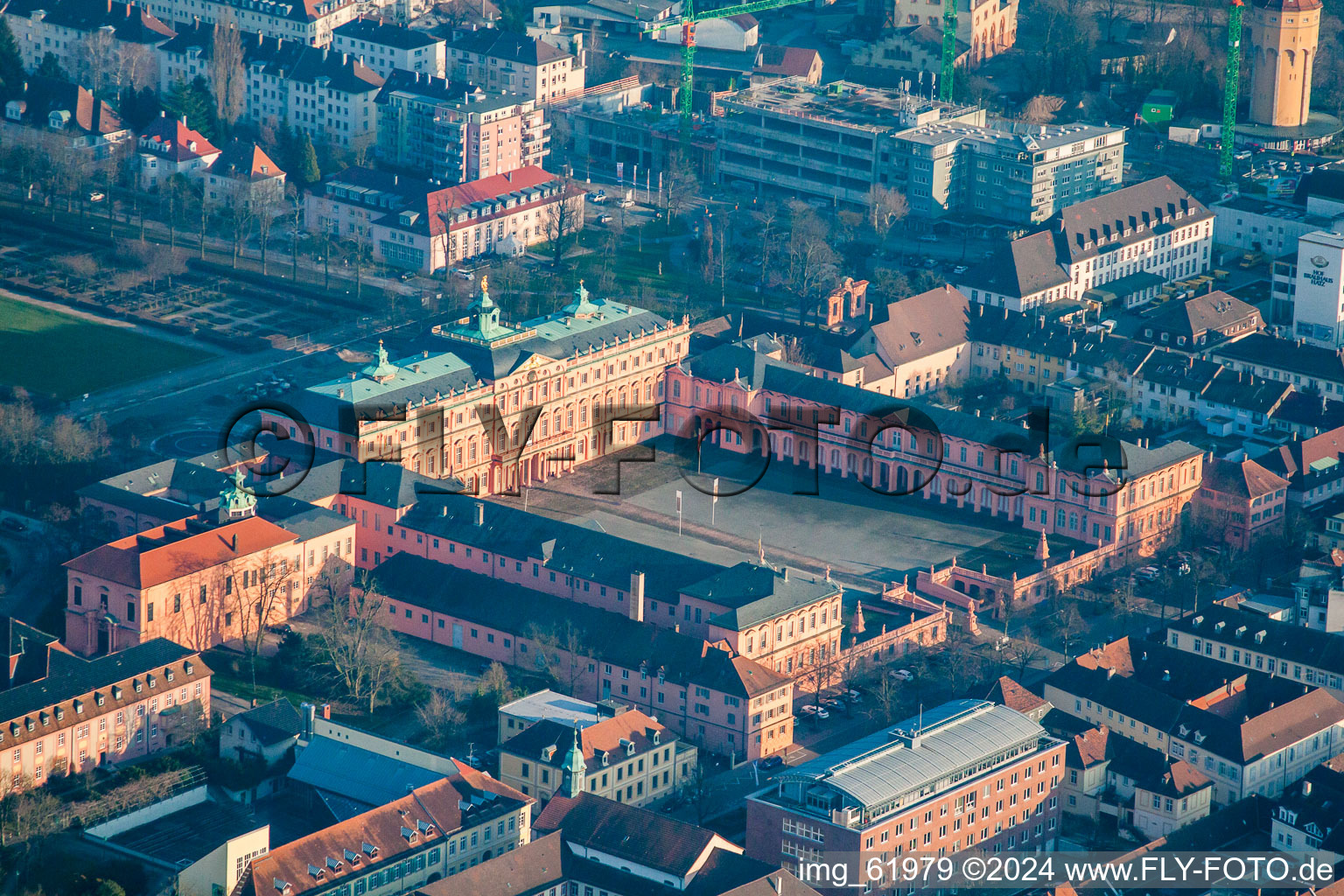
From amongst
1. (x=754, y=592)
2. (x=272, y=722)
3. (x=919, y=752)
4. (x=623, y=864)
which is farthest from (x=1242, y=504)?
(x=272, y=722)

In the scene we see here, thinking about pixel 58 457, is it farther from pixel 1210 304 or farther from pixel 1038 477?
pixel 1210 304

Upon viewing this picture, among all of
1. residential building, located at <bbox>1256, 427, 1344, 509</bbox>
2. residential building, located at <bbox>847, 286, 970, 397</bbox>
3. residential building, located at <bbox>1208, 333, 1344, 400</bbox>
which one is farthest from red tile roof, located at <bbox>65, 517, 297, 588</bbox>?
residential building, located at <bbox>1208, 333, 1344, 400</bbox>

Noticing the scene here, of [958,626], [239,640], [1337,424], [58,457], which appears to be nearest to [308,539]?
[239,640]

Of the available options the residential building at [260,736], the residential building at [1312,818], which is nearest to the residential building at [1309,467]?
the residential building at [1312,818]

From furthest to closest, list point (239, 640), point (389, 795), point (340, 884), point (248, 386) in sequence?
point (248, 386)
point (239, 640)
point (389, 795)
point (340, 884)

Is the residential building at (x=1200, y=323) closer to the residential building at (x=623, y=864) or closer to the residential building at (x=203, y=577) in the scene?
the residential building at (x=203, y=577)

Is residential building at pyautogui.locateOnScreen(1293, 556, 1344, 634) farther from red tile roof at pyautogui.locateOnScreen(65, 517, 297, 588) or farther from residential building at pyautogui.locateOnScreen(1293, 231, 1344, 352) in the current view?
red tile roof at pyautogui.locateOnScreen(65, 517, 297, 588)
